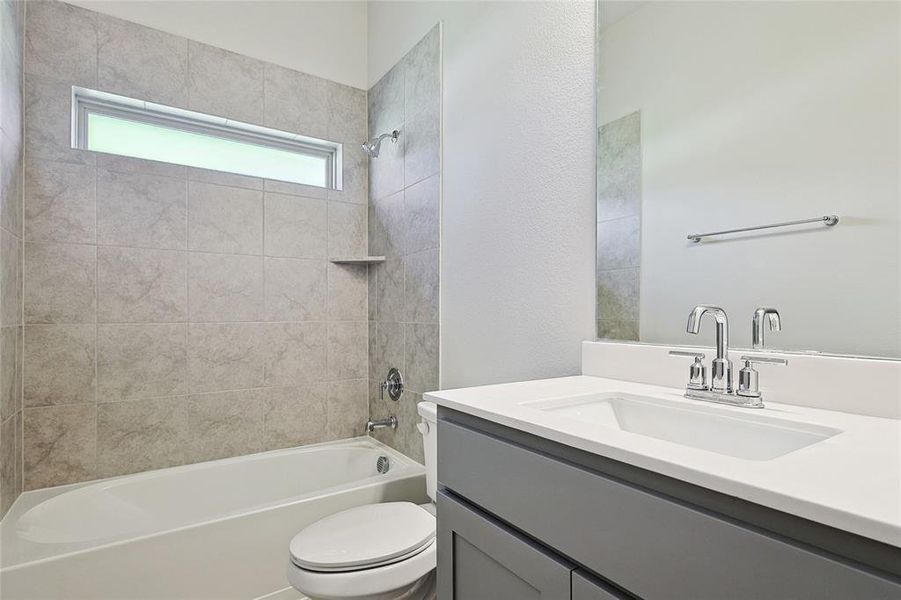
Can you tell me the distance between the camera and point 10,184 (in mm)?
1652

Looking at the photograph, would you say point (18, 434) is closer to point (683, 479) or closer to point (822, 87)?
point (683, 479)

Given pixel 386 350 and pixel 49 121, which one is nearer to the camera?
pixel 49 121

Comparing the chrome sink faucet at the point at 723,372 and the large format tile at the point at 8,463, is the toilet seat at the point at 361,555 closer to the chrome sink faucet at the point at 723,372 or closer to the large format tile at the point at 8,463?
the chrome sink faucet at the point at 723,372

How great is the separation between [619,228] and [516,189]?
1.43ft

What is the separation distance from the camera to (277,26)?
2.39 m

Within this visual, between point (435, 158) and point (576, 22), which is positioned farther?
point (435, 158)

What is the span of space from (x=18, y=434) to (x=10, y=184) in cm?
93

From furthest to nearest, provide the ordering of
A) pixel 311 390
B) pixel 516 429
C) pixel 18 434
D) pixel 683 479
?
pixel 311 390
pixel 18 434
pixel 516 429
pixel 683 479

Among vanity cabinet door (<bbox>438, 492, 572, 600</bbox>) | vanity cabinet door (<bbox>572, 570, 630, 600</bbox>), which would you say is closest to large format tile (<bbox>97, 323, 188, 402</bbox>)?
vanity cabinet door (<bbox>438, 492, 572, 600</bbox>)

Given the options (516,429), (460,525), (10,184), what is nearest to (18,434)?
(10,184)

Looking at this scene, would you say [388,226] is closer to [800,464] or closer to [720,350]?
[720,350]

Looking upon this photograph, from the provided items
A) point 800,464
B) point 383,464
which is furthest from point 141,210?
point 800,464

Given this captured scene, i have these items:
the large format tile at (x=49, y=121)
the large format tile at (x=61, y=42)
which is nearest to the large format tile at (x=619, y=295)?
the large format tile at (x=49, y=121)

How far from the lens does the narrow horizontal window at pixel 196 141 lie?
2045 mm
